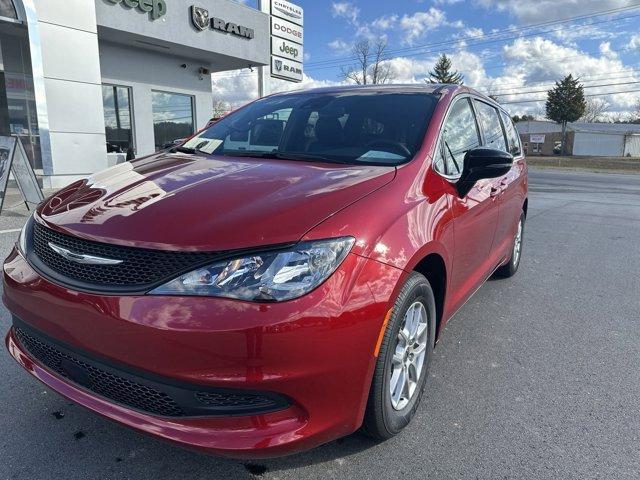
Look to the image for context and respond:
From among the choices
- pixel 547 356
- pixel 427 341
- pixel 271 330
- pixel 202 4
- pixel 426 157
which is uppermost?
pixel 202 4

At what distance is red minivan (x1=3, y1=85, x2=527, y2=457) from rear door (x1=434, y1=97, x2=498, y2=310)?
0.12m

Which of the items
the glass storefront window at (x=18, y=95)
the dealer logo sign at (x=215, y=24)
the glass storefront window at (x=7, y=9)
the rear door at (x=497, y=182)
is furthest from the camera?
the dealer logo sign at (x=215, y=24)

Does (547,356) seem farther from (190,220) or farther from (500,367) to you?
(190,220)

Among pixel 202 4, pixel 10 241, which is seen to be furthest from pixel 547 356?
pixel 202 4

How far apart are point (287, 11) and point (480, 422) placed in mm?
17457

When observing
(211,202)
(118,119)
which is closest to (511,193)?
(211,202)

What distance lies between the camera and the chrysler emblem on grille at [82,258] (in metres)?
1.85

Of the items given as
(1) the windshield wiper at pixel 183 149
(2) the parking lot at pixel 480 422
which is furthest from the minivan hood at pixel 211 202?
(2) the parking lot at pixel 480 422

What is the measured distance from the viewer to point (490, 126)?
13.3ft

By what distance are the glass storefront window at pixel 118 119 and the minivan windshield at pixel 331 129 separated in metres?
10.8

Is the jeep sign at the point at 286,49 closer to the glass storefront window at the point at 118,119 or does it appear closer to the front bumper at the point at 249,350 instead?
the glass storefront window at the point at 118,119

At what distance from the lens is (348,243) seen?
1877 millimetres

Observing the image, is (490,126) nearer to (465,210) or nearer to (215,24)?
(465,210)

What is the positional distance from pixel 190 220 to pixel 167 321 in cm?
42
